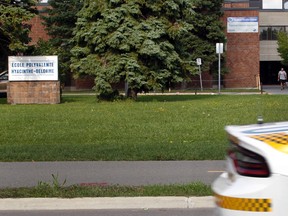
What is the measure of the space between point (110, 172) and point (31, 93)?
19279mm

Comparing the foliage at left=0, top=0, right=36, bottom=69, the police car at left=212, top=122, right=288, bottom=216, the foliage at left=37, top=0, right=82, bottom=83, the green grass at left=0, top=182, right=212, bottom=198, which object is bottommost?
the green grass at left=0, top=182, right=212, bottom=198

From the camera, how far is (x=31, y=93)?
2752cm

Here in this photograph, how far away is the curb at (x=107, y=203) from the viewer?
23.3 feet

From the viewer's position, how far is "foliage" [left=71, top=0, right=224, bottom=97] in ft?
89.5

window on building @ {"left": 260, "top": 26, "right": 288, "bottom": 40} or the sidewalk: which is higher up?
window on building @ {"left": 260, "top": 26, "right": 288, "bottom": 40}

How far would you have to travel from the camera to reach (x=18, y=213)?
22.9 ft

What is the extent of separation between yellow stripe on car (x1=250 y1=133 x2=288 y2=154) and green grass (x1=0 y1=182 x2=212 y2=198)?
3.37 metres

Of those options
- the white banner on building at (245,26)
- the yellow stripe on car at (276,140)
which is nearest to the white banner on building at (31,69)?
the yellow stripe on car at (276,140)

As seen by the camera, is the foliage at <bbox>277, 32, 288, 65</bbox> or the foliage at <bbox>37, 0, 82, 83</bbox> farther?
the foliage at <bbox>277, 32, 288, 65</bbox>

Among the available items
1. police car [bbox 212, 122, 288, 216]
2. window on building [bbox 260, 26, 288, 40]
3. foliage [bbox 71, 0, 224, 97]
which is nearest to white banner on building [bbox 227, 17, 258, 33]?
window on building [bbox 260, 26, 288, 40]

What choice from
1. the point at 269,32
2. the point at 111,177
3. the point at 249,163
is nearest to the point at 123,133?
the point at 111,177

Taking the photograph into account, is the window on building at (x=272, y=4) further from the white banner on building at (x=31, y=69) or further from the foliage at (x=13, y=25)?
the white banner on building at (x=31, y=69)

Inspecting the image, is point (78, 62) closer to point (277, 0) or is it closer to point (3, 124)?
point (3, 124)

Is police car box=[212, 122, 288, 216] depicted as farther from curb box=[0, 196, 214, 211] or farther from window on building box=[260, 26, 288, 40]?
window on building box=[260, 26, 288, 40]
